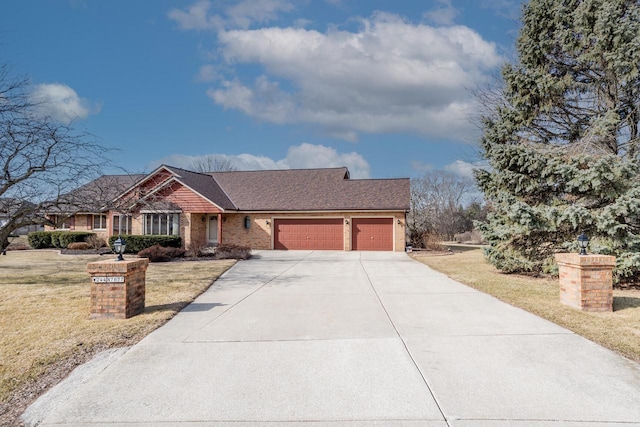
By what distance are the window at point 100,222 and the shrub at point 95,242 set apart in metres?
2.78

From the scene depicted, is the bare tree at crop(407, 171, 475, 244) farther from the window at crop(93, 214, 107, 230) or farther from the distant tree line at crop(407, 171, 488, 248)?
the window at crop(93, 214, 107, 230)

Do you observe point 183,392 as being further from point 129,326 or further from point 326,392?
point 129,326

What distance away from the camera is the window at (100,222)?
26.5 meters

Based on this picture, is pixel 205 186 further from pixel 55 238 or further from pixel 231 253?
pixel 55 238

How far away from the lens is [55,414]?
3.37 m

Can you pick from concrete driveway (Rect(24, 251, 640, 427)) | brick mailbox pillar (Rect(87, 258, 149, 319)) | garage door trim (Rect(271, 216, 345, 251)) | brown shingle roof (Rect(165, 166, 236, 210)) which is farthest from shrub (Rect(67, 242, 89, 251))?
concrete driveway (Rect(24, 251, 640, 427))

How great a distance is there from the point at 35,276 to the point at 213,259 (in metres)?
6.97

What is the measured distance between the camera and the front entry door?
2571 centimetres

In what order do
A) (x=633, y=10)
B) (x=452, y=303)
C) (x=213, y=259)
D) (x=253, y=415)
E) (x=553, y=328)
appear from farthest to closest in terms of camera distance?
(x=213, y=259) → (x=633, y=10) → (x=452, y=303) → (x=553, y=328) → (x=253, y=415)

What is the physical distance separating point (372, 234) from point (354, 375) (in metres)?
20.6

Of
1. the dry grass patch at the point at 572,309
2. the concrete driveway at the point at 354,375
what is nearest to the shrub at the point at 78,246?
the concrete driveway at the point at 354,375

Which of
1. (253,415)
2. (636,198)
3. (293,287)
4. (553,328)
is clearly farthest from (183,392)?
(636,198)

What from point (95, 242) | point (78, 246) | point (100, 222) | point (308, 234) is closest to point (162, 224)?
point (95, 242)

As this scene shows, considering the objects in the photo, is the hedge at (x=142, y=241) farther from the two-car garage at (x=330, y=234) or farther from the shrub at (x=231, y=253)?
the two-car garage at (x=330, y=234)
